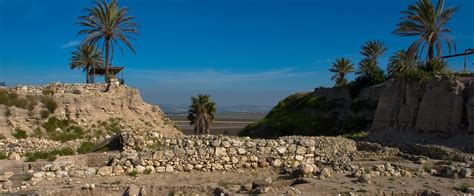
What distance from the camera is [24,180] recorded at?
47.2 ft

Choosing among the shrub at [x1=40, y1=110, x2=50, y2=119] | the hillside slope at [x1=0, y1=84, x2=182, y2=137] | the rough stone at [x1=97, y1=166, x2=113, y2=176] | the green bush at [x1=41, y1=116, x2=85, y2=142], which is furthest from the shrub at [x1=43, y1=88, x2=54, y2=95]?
the rough stone at [x1=97, y1=166, x2=113, y2=176]

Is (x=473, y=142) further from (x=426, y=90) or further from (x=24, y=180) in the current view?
(x=24, y=180)

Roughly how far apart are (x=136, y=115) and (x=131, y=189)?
1958 cm

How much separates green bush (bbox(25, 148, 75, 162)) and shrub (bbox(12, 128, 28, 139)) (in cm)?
296

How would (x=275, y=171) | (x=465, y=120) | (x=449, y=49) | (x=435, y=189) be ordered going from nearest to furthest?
1. (x=435, y=189)
2. (x=275, y=171)
3. (x=465, y=120)
4. (x=449, y=49)

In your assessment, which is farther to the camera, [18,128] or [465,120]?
[18,128]

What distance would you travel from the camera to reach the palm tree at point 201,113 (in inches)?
1592

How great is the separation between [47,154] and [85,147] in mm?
2731

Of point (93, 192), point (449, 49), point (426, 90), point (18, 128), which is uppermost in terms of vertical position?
point (449, 49)

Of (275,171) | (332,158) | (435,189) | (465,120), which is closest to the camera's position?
(435,189)

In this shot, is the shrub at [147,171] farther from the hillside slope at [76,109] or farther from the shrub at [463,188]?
the hillside slope at [76,109]

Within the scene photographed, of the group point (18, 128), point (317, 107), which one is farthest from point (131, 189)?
point (317, 107)

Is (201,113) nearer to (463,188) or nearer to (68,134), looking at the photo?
(68,134)

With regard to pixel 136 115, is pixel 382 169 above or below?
below
